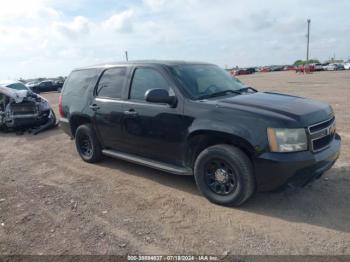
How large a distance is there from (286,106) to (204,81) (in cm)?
134

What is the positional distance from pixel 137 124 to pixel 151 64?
0.96 m

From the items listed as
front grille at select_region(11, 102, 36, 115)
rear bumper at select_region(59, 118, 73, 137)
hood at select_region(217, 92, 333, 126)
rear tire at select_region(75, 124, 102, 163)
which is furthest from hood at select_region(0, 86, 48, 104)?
hood at select_region(217, 92, 333, 126)

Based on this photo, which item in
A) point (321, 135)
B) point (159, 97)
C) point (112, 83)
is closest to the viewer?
point (321, 135)

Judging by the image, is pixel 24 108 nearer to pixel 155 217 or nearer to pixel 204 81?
pixel 204 81

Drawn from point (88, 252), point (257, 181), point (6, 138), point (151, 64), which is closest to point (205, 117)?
point (257, 181)

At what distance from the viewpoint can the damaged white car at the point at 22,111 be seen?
34.1 ft

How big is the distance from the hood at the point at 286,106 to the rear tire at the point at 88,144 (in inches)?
111

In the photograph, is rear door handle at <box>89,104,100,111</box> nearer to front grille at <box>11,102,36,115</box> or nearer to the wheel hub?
Result: the wheel hub

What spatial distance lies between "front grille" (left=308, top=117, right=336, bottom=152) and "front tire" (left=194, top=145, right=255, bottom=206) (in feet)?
2.61

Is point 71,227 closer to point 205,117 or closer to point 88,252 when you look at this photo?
point 88,252

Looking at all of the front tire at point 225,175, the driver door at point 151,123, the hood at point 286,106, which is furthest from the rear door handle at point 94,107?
the hood at point 286,106

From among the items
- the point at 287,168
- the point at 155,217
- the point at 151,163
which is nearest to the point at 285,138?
the point at 287,168

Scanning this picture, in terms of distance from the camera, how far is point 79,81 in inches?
249

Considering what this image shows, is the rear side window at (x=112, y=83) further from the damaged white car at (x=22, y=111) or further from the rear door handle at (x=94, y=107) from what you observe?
the damaged white car at (x=22, y=111)
